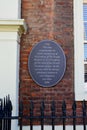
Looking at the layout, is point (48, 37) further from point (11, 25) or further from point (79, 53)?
point (11, 25)

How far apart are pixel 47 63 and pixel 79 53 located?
738mm

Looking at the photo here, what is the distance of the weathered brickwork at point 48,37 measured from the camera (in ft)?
22.2

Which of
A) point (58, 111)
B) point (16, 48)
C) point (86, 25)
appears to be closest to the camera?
point (16, 48)

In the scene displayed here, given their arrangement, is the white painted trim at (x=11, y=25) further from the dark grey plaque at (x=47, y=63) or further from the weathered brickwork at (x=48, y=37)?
the dark grey plaque at (x=47, y=63)

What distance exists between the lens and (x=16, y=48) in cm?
631

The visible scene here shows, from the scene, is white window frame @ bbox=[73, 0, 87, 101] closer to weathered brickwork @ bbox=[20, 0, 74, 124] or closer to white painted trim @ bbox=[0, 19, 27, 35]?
weathered brickwork @ bbox=[20, 0, 74, 124]

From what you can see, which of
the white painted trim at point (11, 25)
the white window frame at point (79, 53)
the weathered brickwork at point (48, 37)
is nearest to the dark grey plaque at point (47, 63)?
the weathered brickwork at point (48, 37)

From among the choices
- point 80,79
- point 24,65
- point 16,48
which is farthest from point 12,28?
point 80,79

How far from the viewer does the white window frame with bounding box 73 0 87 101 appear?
6.81 m

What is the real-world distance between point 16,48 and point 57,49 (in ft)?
3.29

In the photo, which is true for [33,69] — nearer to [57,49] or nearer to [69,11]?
[57,49]

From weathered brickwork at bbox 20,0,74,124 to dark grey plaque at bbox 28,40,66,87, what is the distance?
93mm

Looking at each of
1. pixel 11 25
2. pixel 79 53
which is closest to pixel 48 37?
pixel 79 53

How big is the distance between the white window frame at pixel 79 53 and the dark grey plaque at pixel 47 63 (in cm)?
31
